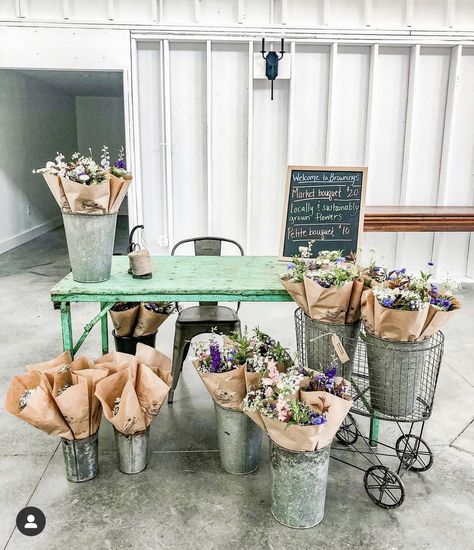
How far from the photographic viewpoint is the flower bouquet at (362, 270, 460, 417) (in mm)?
1812

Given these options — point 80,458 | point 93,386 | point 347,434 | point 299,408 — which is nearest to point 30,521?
point 80,458

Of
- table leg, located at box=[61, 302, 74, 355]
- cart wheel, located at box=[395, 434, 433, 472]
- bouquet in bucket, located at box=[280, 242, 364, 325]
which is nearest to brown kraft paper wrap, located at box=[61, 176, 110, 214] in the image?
table leg, located at box=[61, 302, 74, 355]

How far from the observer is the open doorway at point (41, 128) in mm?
6934

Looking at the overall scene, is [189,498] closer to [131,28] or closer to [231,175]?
[231,175]

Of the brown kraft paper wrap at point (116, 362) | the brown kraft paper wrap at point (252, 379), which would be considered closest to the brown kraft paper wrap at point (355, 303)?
the brown kraft paper wrap at point (252, 379)

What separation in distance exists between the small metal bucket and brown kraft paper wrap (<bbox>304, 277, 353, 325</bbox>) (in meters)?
1.07

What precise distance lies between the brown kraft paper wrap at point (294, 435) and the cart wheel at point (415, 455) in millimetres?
598

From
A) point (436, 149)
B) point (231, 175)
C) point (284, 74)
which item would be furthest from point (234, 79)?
point (436, 149)

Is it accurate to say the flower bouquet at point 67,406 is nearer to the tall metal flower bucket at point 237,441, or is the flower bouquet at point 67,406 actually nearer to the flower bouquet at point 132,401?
the flower bouquet at point 132,401

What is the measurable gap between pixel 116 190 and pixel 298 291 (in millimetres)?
890

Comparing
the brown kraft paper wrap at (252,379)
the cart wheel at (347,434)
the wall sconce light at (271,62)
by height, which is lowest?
the cart wheel at (347,434)

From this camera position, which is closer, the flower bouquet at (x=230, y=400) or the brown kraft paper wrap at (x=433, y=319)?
the brown kraft paper wrap at (x=433, y=319)

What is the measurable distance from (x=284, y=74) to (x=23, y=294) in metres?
3.45

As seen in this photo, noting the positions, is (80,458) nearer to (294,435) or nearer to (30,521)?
(30,521)
